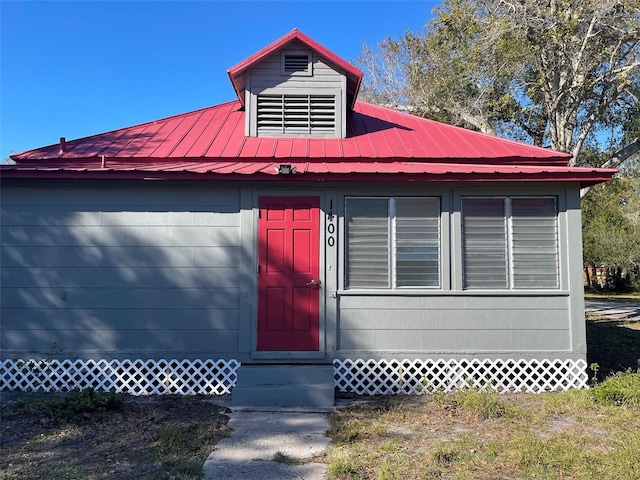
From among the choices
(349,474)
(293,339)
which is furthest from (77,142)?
(349,474)

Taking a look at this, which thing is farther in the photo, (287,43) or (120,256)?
(287,43)

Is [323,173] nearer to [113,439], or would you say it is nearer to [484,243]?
[484,243]

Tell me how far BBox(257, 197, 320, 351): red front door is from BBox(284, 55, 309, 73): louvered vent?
2586 mm

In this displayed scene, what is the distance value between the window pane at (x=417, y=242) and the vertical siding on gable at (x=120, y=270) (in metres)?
2.23

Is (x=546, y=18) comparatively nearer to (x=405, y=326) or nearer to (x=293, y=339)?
(x=405, y=326)

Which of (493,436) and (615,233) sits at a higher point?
(615,233)

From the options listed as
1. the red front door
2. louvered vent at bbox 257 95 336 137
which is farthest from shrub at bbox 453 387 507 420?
louvered vent at bbox 257 95 336 137

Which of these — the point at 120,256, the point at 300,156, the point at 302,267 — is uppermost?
the point at 300,156

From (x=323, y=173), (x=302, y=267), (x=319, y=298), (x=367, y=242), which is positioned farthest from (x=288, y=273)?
(x=323, y=173)

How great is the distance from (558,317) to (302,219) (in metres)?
3.71

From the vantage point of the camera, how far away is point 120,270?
6.26 meters

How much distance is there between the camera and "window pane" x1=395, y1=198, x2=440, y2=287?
6.41 m

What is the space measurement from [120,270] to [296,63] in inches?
169

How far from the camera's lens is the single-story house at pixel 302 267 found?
616 centimetres
